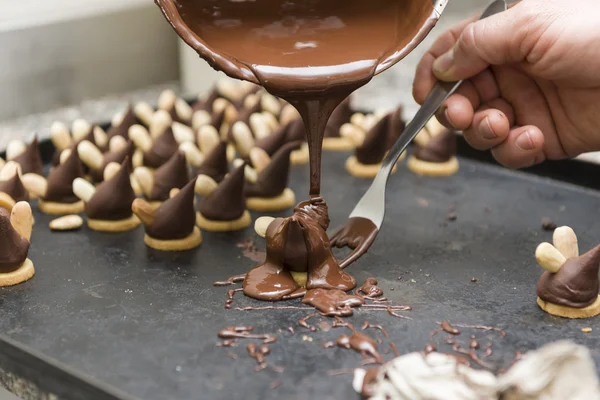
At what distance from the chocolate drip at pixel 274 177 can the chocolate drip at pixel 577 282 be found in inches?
24.6

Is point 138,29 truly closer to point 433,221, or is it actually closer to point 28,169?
point 28,169

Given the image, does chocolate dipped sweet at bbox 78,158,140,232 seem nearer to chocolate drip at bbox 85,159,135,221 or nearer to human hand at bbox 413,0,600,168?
chocolate drip at bbox 85,159,135,221

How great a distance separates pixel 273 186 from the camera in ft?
5.74

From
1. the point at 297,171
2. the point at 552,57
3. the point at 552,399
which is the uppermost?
the point at 552,57

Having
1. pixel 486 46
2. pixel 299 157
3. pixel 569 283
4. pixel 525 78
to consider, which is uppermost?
pixel 486 46

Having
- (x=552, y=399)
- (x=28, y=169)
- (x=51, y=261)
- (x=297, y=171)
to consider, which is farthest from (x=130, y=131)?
(x=552, y=399)

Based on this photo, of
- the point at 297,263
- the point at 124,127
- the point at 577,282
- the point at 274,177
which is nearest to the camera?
the point at 577,282

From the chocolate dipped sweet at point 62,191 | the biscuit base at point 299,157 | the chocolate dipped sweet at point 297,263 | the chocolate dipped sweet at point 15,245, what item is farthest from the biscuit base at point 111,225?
the biscuit base at point 299,157

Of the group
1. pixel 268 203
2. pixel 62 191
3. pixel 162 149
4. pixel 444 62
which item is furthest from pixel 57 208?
pixel 444 62

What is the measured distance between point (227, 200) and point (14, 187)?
41cm

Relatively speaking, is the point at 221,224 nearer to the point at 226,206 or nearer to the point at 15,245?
the point at 226,206

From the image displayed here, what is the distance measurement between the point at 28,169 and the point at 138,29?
82 centimetres

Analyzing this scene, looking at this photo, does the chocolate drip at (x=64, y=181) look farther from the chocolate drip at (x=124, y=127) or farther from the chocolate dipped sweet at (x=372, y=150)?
the chocolate dipped sweet at (x=372, y=150)

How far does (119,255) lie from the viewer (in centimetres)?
154
